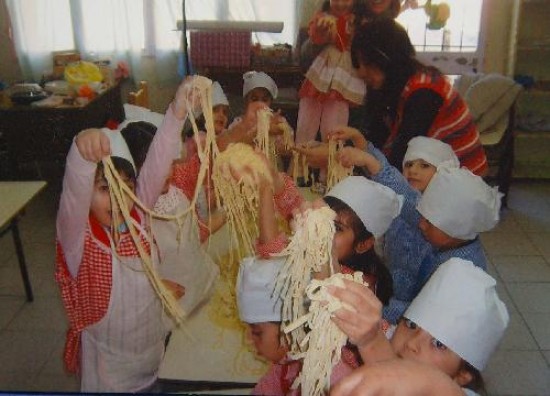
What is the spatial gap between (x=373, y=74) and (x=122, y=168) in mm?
1133

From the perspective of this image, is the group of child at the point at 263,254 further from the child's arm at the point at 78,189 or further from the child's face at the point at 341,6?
the child's face at the point at 341,6

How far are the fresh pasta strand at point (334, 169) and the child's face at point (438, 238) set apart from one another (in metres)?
0.39

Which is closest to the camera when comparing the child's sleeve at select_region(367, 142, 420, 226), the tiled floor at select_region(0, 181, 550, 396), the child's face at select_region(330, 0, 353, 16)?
the child's sleeve at select_region(367, 142, 420, 226)

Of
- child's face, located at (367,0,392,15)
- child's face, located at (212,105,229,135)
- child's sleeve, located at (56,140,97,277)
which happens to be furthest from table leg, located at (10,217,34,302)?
child's face, located at (367,0,392,15)

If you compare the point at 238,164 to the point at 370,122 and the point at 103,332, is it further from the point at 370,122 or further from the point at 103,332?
the point at 370,122

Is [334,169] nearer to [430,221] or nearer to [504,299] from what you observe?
[430,221]

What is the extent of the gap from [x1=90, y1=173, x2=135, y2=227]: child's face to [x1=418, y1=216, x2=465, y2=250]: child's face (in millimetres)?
957

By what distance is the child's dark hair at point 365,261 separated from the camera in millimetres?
1681

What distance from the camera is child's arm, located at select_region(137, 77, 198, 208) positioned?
1459 mm

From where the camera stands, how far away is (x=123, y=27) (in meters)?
5.18

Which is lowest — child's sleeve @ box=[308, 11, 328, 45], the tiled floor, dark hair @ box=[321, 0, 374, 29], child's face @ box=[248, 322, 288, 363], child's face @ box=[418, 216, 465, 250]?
the tiled floor

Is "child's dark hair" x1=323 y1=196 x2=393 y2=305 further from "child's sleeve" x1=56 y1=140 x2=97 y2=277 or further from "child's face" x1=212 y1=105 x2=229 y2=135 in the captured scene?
"child's face" x1=212 y1=105 x2=229 y2=135

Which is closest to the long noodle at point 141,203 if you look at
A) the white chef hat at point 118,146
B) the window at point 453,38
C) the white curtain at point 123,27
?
the white chef hat at point 118,146

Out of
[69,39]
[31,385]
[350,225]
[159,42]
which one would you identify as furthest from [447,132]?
[69,39]
